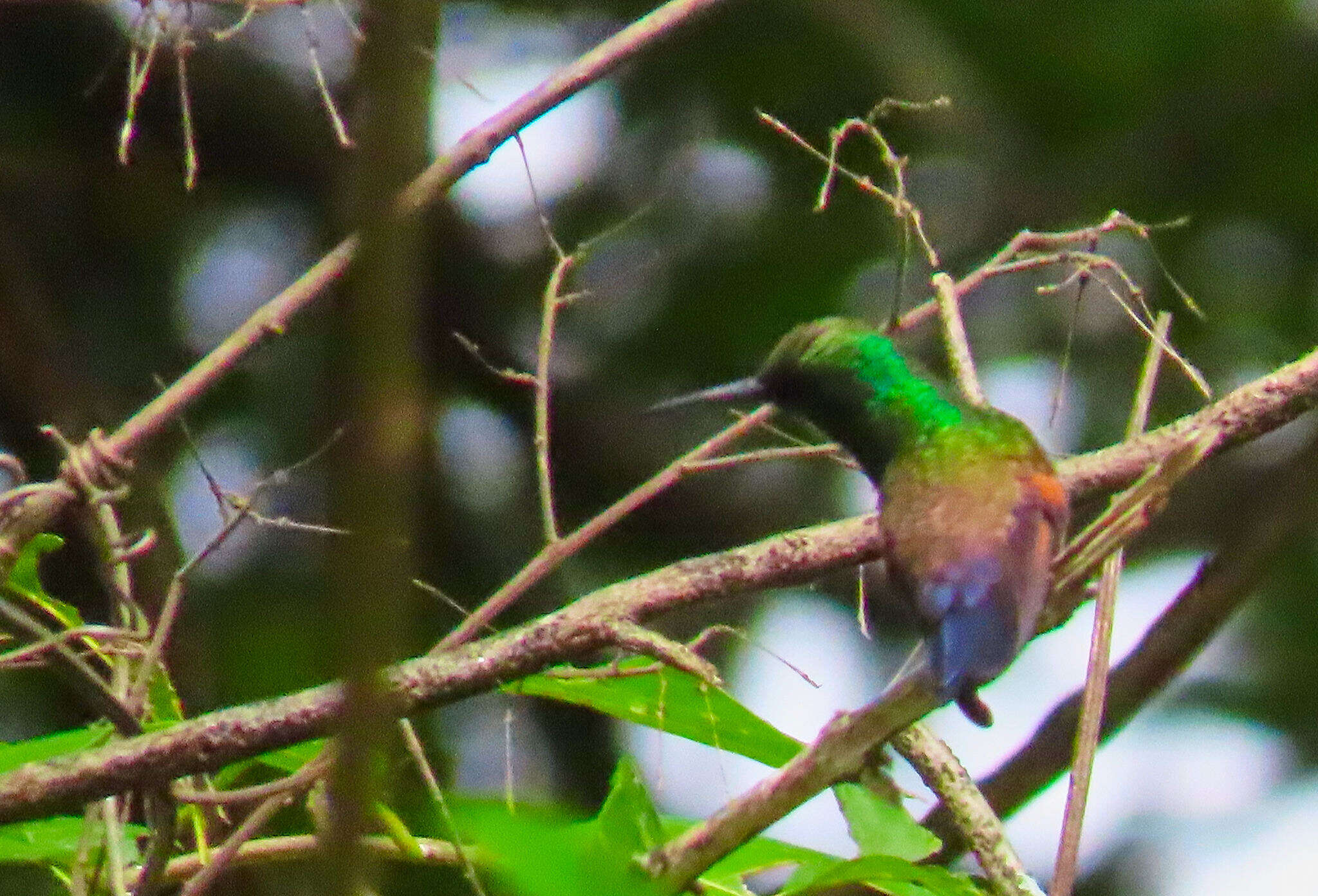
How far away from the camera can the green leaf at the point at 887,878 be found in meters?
1.51

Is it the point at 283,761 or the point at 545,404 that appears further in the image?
the point at 545,404

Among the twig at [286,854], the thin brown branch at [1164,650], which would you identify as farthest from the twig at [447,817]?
the thin brown branch at [1164,650]

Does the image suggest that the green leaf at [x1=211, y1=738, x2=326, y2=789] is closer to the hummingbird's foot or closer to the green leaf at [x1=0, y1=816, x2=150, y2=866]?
the green leaf at [x1=0, y1=816, x2=150, y2=866]

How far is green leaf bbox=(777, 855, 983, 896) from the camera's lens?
4.95 feet

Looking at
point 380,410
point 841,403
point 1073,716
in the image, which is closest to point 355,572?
point 380,410

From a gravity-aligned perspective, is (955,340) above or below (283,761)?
above

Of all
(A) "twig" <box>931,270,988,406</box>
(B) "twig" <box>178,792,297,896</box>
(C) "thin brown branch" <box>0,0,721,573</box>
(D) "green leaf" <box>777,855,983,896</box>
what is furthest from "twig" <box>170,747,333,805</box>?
(A) "twig" <box>931,270,988,406</box>

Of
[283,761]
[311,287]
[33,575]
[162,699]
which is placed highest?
[311,287]

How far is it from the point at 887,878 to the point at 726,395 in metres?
0.65

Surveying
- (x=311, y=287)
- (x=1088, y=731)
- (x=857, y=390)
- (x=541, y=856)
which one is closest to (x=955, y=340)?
(x=857, y=390)

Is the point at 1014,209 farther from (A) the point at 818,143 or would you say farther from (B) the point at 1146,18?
(B) the point at 1146,18

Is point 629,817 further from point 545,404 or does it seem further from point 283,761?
point 545,404

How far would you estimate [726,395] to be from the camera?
2.05 metres

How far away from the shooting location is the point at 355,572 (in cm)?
58
